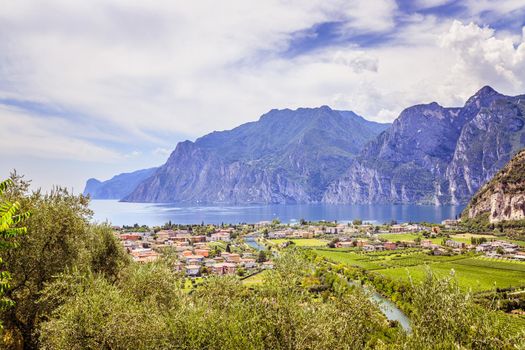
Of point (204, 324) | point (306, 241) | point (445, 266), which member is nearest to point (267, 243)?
point (306, 241)

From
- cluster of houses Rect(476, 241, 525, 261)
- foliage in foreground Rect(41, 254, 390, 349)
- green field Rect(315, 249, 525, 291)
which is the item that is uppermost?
foliage in foreground Rect(41, 254, 390, 349)

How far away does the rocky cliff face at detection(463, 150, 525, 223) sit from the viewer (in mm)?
158125

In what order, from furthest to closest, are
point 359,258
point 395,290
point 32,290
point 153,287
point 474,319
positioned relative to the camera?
1. point 359,258
2. point 395,290
3. point 153,287
4. point 32,290
5. point 474,319

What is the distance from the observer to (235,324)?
14680mm

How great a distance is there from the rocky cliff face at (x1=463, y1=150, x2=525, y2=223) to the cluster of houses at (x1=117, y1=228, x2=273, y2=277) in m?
112

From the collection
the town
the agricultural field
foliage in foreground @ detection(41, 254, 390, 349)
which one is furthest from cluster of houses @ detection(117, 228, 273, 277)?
the agricultural field

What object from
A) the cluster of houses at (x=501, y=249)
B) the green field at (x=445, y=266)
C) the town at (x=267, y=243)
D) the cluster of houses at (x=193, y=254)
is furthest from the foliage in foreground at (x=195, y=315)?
the cluster of houses at (x=501, y=249)

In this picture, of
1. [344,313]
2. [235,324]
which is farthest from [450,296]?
[235,324]

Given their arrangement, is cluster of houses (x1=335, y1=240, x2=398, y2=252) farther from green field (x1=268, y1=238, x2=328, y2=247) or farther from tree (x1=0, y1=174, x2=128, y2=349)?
tree (x1=0, y1=174, x2=128, y2=349)

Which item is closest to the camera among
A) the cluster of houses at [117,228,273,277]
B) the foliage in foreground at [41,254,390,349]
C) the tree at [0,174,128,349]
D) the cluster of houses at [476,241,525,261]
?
the foliage in foreground at [41,254,390,349]

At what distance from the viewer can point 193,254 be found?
94.8m

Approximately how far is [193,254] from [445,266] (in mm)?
55724

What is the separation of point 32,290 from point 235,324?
974cm

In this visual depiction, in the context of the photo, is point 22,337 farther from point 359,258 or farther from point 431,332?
point 359,258
